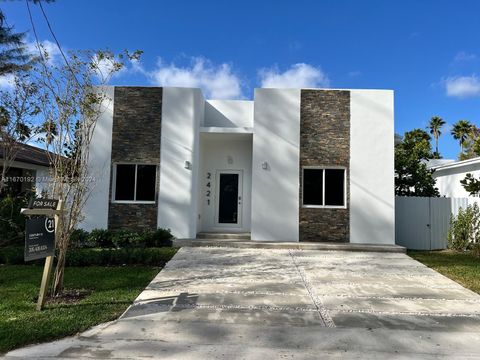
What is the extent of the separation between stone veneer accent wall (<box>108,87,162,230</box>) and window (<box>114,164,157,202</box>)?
0.22m

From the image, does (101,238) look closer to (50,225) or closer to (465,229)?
(50,225)

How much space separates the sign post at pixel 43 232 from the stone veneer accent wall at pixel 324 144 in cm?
870

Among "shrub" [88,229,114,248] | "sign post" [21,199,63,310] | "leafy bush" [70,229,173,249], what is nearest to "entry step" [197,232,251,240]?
"leafy bush" [70,229,173,249]

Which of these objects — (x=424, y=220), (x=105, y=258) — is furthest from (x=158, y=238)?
(x=424, y=220)

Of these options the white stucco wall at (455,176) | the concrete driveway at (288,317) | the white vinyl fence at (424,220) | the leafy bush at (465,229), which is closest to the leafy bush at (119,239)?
the concrete driveway at (288,317)

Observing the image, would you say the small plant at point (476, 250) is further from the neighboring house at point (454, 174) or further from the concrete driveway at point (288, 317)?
the neighboring house at point (454, 174)

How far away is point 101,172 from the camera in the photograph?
1340 centimetres

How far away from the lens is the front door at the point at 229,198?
583 inches

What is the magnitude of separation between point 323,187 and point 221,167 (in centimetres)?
383

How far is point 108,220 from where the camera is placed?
13.6 metres

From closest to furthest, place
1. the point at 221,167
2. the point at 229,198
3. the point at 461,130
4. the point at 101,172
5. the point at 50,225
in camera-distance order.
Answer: the point at 50,225 < the point at 101,172 < the point at 229,198 < the point at 221,167 < the point at 461,130

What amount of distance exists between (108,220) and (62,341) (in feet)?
29.5

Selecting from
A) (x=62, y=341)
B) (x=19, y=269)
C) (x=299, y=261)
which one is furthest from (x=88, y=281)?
(x=299, y=261)

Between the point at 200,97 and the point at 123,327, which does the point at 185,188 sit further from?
the point at 123,327
